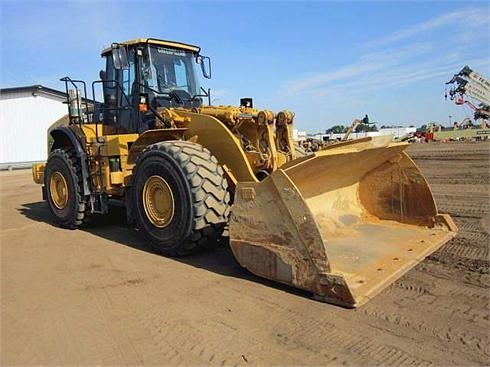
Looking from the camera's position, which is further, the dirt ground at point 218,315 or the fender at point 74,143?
the fender at point 74,143

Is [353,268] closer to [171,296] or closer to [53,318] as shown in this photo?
[171,296]

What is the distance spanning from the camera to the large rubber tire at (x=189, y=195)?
4699mm

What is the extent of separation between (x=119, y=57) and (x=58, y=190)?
2.81m

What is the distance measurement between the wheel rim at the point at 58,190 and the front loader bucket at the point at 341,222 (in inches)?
163

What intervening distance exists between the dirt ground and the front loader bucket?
0.57 feet

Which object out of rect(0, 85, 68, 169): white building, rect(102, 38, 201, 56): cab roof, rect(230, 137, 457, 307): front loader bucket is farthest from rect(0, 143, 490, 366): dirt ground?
rect(0, 85, 68, 169): white building

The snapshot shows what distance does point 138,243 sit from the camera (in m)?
6.01

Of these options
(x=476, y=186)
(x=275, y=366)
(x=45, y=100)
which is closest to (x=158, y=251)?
(x=275, y=366)

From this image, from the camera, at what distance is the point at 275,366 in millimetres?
2797

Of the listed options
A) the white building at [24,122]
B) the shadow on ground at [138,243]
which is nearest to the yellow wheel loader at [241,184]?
the shadow on ground at [138,243]

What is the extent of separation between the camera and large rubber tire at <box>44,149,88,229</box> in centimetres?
686

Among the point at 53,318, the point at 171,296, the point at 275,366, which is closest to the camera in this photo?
the point at 275,366

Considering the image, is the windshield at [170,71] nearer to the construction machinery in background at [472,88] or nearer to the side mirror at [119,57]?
the side mirror at [119,57]

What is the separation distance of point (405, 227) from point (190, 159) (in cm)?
269
